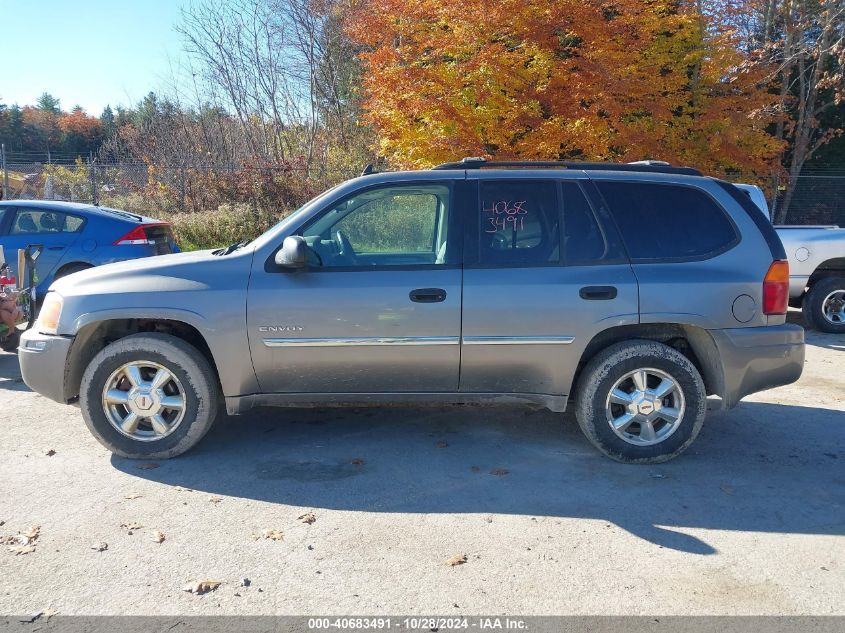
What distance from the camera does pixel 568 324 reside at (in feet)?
14.4

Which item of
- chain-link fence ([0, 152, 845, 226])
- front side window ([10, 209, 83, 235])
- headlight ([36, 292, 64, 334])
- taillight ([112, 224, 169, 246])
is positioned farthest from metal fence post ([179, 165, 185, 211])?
headlight ([36, 292, 64, 334])

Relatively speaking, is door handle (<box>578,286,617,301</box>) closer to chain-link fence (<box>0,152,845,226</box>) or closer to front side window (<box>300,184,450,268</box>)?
front side window (<box>300,184,450,268</box>)

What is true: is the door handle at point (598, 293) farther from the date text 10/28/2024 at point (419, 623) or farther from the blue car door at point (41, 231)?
the blue car door at point (41, 231)

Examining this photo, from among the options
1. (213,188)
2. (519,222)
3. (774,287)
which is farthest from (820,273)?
(213,188)

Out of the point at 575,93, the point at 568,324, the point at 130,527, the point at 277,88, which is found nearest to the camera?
the point at 130,527

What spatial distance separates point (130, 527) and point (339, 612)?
1.42 meters

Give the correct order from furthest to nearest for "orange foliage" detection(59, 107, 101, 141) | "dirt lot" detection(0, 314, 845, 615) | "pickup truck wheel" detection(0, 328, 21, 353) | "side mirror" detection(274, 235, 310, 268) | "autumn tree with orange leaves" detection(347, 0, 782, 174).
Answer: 1. "orange foliage" detection(59, 107, 101, 141)
2. "autumn tree with orange leaves" detection(347, 0, 782, 174)
3. "pickup truck wheel" detection(0, 328, 21, 353)
4. "side mirror" detection(274, 235, 310, 268)
5. "dirt lot" detection(0, 314, 845, 615)

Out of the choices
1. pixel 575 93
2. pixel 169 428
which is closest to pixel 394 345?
pixel 169 428

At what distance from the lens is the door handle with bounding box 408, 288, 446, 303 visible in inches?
171

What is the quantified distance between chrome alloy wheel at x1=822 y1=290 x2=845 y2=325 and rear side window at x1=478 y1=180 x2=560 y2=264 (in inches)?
258

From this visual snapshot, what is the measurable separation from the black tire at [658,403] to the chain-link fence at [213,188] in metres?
13.6

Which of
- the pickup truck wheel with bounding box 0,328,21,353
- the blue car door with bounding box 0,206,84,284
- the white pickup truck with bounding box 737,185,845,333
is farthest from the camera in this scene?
the white pickup truck with bounding box 737,185,845,333

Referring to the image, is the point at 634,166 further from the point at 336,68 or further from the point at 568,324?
the point at 336,68

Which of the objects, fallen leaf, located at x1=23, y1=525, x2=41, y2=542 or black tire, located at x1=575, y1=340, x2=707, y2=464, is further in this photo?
black tire, located at x1=575, y1=340, x2=707, y2=464
